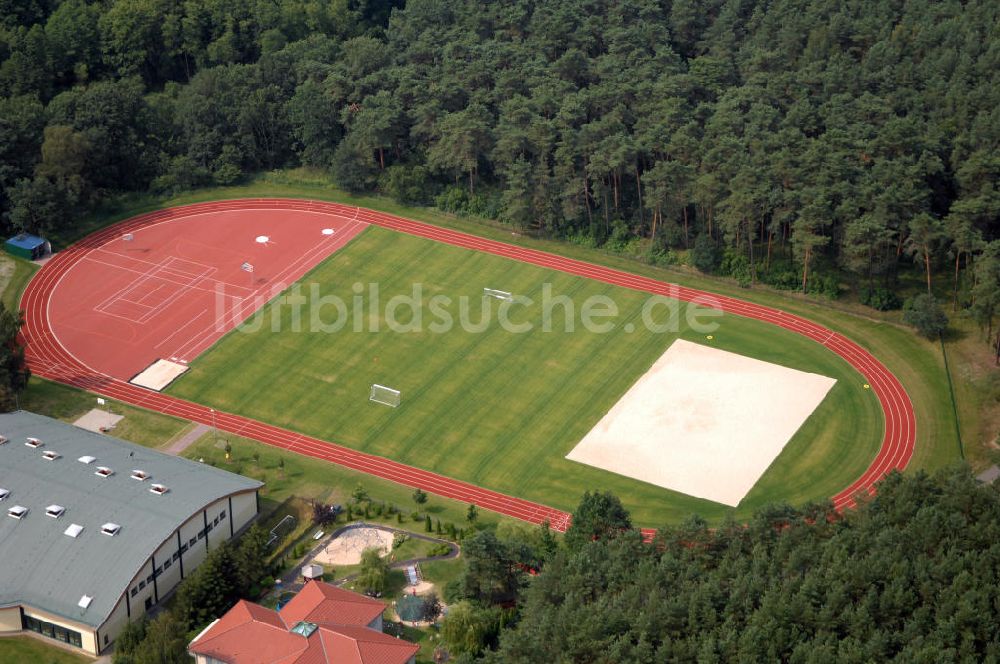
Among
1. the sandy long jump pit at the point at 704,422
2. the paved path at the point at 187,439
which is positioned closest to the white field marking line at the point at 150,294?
the paved path at the point at 187,439

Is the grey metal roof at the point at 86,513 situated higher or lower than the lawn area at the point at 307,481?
higher

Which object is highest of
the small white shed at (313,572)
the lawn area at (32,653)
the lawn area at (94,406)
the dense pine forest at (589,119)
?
the dense pine forest at (589,119)

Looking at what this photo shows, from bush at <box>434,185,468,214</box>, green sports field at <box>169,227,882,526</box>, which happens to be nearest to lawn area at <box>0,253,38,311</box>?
green sports field at <box>169,227,882,526</box>

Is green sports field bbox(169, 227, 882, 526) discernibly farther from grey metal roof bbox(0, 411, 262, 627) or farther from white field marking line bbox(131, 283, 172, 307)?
grey metal roof bbox(0, 411, 262, 627)

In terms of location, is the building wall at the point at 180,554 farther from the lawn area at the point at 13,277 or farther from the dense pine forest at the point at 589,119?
the dense pine forest at the point at 589,119

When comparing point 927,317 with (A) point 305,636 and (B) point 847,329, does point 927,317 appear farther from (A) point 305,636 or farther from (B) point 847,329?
(A) point 305,636

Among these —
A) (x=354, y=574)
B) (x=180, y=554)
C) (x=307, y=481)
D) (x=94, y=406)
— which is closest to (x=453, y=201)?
(x=94, y=406)

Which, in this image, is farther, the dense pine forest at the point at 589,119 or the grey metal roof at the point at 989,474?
the dense pine forest at the point at 589,119
